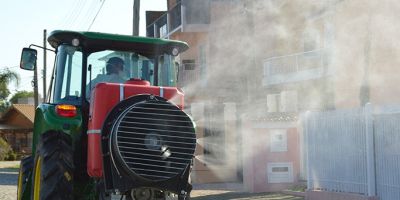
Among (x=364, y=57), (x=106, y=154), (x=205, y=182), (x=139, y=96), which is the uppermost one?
(x=364, y=57)

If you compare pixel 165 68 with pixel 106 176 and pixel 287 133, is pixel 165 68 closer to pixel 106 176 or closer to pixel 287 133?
pixel 106 176

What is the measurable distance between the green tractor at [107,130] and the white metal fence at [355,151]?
5.00 m

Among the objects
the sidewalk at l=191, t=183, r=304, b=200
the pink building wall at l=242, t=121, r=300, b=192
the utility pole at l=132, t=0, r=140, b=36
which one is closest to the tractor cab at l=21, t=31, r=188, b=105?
the sidewalk at l=191, t=183, r=304, b=200

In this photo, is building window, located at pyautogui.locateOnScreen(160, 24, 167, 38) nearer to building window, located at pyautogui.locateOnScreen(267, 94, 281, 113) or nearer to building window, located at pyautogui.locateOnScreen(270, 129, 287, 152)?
building window, located at pyautogui.locateOnScreen(267, 94, 281, 113)

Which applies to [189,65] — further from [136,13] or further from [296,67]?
[136,13]

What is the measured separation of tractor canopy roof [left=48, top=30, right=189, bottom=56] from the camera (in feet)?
22.1

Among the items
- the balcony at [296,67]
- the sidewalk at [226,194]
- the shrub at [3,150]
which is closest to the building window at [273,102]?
the balcony at [296,67]

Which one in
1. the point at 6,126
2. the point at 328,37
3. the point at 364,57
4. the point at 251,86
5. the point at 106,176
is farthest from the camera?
the point at 6,126

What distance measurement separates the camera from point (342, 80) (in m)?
16.9

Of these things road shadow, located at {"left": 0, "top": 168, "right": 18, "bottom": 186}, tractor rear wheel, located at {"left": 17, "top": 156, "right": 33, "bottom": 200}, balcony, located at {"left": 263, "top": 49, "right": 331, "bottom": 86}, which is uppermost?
balcony, located at {"left": 263, "top": 49, "right": 331, "bottom": 86}

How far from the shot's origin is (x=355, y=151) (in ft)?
36.8

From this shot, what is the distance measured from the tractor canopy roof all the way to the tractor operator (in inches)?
5.9

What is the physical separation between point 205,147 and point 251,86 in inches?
100

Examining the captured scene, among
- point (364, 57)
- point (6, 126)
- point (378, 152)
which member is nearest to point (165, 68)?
point (378, 152)
